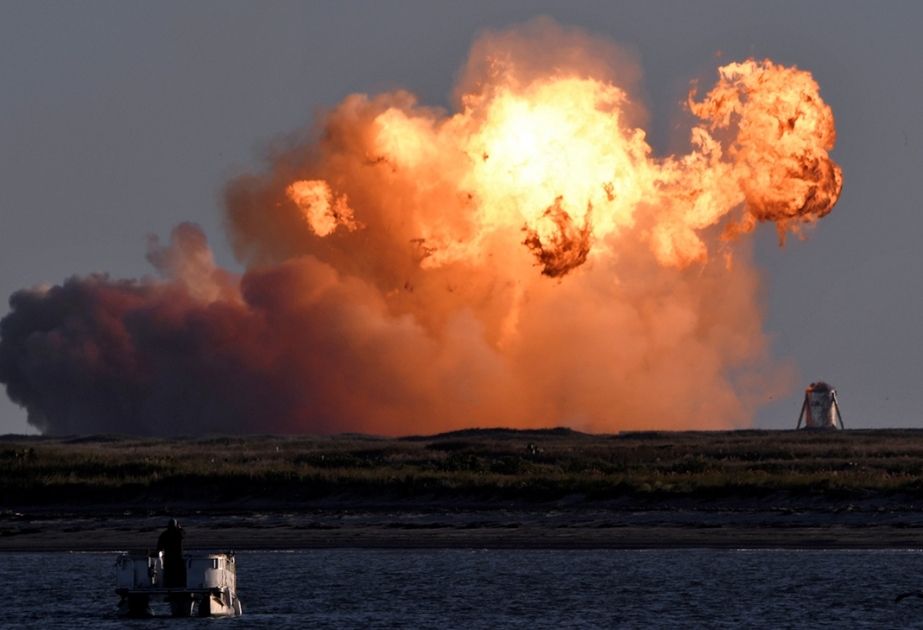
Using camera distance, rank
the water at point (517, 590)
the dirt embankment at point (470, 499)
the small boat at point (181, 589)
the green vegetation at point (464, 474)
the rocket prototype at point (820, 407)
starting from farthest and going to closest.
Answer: the rocket prototype at point (820, 407), the green vegetation at point (464, 474), the dirt embankment at point (470, 499), the water at point (517, 590), the small boat at point (181, 589)

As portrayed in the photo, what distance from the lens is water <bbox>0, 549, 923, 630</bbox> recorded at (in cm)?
5328

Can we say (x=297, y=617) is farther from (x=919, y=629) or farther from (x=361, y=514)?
(x=361, y=514)

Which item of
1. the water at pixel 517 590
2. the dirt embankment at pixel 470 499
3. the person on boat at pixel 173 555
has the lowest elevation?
the water at pixel 517 590

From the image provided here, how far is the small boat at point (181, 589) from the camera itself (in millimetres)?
52750

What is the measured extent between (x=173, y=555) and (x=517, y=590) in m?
13.4

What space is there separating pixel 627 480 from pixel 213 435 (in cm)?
8222

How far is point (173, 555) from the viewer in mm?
52094

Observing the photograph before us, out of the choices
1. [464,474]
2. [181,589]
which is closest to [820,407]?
[464,474]

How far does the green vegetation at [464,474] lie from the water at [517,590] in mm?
16010

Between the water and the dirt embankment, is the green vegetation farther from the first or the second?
the water

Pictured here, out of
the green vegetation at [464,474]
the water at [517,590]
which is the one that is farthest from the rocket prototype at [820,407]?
the water at [517,590]

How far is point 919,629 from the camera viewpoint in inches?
1989

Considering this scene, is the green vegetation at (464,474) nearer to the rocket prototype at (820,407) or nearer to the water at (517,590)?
the water at (517,590)

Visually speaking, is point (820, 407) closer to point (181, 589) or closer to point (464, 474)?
point (464, 474)
